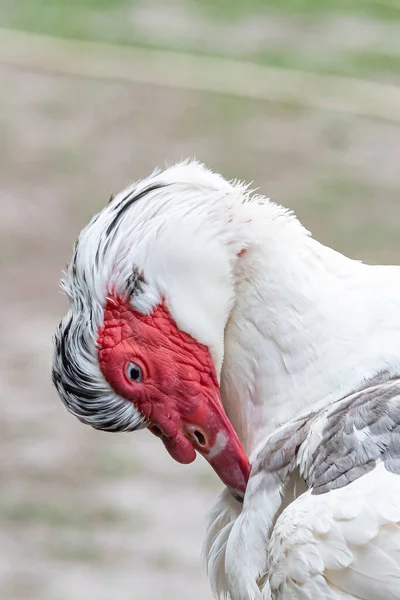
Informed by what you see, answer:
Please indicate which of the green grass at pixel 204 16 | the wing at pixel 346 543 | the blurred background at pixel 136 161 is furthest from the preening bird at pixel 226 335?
the green grass at pixel 204 16

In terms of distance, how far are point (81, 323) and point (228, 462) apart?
0.51 metres

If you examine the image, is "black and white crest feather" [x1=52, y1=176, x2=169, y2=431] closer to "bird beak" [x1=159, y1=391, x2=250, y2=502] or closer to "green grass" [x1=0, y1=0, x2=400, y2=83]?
"bird beak" [x1=159, y1=391, x2=250, y2=502]

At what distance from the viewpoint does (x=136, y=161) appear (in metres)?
8.14

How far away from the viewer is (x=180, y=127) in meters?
8.54

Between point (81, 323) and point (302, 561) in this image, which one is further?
point (81, 323)

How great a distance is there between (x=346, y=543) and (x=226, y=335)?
0.71 meters

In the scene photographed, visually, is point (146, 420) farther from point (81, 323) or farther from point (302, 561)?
point (302, 561)

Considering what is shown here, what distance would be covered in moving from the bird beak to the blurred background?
190 cm

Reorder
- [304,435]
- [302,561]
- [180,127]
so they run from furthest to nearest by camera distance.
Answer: [180,127]
[304,435]
[302,561]

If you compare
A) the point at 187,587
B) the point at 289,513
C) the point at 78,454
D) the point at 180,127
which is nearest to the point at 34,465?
the point at 78,454

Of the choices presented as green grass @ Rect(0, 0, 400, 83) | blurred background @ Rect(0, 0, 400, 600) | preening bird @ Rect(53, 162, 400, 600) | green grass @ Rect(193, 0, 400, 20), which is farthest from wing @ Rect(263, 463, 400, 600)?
green grass @ Rect(193, 0, 400, 20)

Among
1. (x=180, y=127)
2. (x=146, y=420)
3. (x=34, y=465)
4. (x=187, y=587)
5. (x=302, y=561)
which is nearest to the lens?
(x=302, y=561)

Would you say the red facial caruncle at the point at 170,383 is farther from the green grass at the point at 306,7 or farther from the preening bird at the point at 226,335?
the green grass at the point at 306,7

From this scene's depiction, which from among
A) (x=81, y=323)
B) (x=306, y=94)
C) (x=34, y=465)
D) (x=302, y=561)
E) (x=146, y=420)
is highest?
(x=306, y=94)
